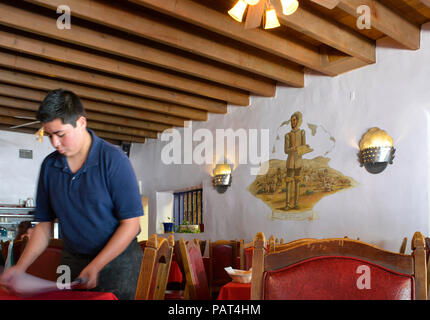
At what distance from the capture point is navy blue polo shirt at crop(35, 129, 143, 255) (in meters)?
1.55

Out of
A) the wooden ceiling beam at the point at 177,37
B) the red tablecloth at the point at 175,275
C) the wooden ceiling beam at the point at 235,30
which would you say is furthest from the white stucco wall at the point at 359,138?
the red tablecloth at the point at 175,275

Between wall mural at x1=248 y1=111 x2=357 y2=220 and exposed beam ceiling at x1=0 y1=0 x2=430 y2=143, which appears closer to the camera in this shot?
exposed beam ceiling at x1=0 y1=0 x2=430 y2=143

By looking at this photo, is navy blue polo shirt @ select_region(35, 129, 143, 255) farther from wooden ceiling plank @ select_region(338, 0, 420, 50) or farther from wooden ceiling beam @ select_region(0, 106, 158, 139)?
wooden ceiling beam @ select_region(0, 106, 158, 139)

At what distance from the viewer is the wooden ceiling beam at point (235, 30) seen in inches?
176

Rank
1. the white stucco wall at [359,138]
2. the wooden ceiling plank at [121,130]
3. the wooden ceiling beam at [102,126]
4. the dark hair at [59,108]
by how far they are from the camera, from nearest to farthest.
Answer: the dark hair at [59,108] → the white stucco wall at [359,138] → the wooden ceiling beam at [102,126] → the wooden ceiling plank at [121,130]

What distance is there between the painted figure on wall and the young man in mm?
5097

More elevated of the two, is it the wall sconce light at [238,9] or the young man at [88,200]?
the wall sconce light at [238,9]

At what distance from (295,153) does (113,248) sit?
17.9 feet

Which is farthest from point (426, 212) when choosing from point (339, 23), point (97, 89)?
point (97, 89)

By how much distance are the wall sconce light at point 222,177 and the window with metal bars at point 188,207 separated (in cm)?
100

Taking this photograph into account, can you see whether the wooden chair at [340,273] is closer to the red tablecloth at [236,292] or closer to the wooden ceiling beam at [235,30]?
the red tablecloth at [236,292]

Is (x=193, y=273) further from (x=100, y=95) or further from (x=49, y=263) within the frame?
A: (x=100, y=95)

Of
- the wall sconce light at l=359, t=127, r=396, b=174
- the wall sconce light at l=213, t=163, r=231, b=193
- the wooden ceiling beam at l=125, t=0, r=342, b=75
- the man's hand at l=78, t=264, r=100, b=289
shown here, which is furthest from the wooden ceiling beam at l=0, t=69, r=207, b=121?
the man's hand at l=78, t=264, r=100, b=289

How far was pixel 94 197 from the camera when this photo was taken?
1.56 m
